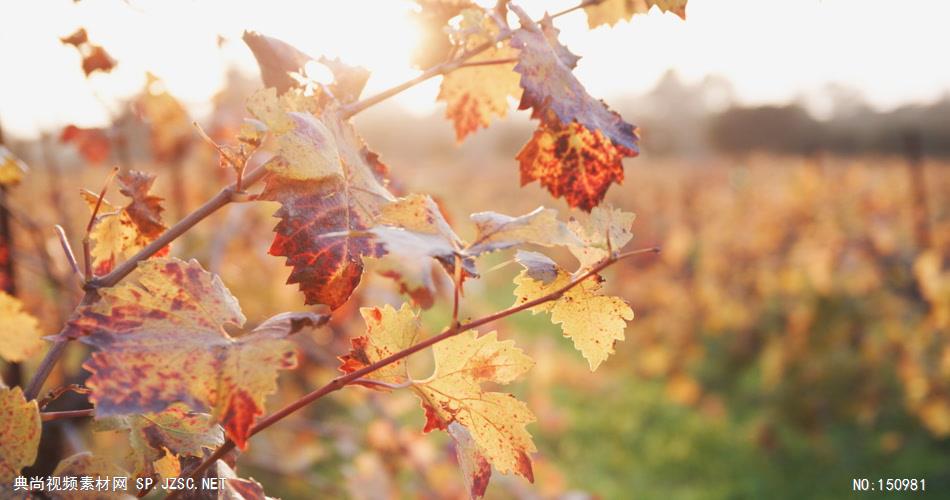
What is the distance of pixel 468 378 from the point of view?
0.72 metres

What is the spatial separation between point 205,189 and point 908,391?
3.95 meters

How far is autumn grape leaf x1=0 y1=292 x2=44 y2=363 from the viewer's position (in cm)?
100

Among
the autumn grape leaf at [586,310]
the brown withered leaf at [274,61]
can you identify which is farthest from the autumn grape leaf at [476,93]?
the autumn grape leaf at [586,310]

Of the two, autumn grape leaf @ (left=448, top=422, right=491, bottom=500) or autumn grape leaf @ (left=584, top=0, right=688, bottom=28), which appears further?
autumn grape leaf @ (left=584, top=0, right=688, bottom=28)

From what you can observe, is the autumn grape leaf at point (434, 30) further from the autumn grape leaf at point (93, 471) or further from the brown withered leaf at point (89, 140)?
the brown withered leaf at point (89, 140)

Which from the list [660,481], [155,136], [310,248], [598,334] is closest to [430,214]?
[310,248]

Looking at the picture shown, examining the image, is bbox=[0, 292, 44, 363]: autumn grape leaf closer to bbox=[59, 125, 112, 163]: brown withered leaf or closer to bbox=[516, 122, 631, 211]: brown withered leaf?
bbox=[516, 122, 631, 211]: brown withered leaf

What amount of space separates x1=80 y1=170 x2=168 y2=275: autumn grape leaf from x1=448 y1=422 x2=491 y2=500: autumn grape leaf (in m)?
0.38

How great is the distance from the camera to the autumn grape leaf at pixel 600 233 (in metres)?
0.67

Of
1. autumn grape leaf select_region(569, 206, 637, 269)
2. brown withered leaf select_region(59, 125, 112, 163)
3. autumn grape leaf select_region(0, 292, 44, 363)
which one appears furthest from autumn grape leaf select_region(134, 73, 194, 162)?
autumn grape leaf select_region(569, 206, 637, 269)

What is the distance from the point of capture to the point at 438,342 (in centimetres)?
70

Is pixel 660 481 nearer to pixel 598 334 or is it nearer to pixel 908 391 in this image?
pixel 908 391

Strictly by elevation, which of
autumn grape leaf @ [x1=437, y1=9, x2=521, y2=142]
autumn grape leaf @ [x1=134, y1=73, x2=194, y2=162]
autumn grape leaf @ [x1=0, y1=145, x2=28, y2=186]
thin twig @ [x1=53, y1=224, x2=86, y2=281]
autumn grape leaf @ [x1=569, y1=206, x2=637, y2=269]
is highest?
autumn grape leaf @ [x1=134, y1=73, x2=194, y2=162]

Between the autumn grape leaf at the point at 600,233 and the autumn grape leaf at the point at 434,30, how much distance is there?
27cm
